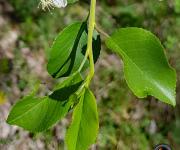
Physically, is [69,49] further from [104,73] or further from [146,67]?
[104,73]

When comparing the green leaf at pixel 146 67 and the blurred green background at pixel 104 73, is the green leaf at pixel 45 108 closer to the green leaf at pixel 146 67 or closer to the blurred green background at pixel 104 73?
the green leaf at pixel 146 67

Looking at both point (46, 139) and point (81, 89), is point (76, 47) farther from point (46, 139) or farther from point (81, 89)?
point (46, 139)

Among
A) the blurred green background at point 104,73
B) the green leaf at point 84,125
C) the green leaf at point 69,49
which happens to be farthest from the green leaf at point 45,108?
the blurred green background at point 104,73

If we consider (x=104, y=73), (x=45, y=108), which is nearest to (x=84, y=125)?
(x=45, y=108)

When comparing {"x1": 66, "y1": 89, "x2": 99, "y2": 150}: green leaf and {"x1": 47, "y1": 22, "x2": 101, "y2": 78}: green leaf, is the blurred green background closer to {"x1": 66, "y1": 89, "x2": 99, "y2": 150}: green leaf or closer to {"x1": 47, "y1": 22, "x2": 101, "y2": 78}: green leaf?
{"x1": 47, "y1": 22, "x2": 101, "y2": 78}: green leaf

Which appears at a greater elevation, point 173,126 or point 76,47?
point 76,47

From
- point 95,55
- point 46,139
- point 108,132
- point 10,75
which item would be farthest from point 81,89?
point 10,75
